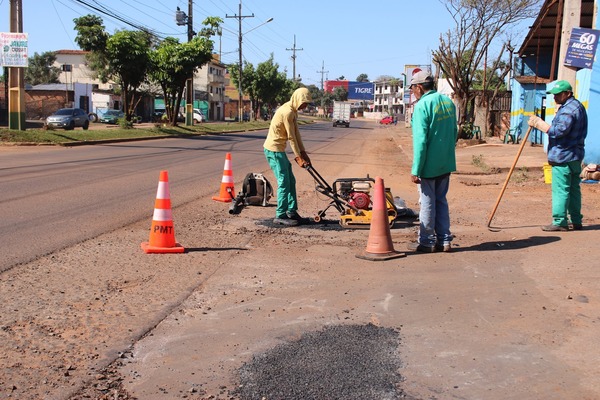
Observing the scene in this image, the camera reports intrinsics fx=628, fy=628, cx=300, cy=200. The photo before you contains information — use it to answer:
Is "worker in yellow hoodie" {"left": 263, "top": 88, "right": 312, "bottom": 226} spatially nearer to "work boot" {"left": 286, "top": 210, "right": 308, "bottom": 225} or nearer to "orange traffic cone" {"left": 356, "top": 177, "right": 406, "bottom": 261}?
"work boot" {"left": 286, "top": 210, "right": 308, "bottom": 225}

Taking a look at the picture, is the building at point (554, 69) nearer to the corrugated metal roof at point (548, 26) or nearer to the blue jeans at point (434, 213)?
the corrugated metal roof at point (548, 26)

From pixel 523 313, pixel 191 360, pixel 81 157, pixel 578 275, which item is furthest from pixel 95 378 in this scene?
pixel 81 157

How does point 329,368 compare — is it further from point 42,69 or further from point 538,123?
point 42,69

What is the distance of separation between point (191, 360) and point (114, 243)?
11.5 feet

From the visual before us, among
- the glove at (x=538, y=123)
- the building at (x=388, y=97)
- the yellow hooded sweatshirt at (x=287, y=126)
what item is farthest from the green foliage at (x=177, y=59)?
the building at (x=388, y=97)

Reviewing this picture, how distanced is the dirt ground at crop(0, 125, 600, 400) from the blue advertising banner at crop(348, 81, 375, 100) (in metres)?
161

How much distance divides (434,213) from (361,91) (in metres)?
163

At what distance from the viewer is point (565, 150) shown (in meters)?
7.40

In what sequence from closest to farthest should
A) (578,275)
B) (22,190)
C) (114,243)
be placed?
1. (578,275)
2. (114,243)
3. (22,190)

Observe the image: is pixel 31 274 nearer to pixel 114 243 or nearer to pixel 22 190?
pixel 114 243

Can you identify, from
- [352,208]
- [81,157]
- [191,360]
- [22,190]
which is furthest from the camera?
[81,157]

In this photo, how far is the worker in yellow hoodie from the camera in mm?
8180

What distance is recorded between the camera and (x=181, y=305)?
15.9ft

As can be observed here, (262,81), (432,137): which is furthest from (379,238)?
(262,81)
